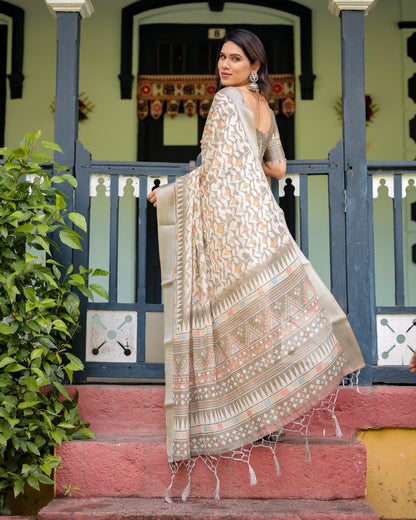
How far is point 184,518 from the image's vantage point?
2.66 meters

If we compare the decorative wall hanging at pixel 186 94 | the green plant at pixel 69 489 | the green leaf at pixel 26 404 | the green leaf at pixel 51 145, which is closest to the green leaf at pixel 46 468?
the green plant at pixel 69 489

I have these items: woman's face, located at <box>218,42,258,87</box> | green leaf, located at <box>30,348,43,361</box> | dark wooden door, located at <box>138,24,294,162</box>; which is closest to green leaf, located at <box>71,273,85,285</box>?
green leaf, located at <box>30,348,43,361</box>

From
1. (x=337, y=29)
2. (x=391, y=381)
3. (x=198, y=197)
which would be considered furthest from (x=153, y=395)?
(x=337, y=29)

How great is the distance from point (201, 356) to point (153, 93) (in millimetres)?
3662

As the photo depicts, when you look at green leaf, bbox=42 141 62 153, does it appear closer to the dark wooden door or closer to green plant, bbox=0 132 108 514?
green plant, bbox=0 132 108 514

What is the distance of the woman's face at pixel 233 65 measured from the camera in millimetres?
3176

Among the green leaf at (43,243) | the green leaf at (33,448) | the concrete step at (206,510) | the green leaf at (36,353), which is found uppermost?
the green leaf at (43,243)

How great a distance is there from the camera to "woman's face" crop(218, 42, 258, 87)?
318 cm

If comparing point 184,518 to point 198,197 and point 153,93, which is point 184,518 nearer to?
point 198,197

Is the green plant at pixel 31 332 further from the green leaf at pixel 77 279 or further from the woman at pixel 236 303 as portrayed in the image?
the woman at pixel 236 303

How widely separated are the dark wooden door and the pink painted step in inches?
123

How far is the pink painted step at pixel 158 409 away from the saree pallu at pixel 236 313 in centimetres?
34

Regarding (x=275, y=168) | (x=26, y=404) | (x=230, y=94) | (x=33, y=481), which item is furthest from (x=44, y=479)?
(x=230, y=94)

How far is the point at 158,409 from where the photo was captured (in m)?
3.30
